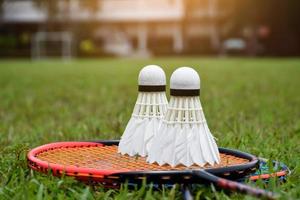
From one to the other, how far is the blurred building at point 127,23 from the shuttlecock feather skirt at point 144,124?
27.6 m

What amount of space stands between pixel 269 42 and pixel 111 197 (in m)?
27.9

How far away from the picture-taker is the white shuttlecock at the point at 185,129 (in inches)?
64.2

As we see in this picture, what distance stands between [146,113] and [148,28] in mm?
33596

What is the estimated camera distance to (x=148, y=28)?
35.2 m

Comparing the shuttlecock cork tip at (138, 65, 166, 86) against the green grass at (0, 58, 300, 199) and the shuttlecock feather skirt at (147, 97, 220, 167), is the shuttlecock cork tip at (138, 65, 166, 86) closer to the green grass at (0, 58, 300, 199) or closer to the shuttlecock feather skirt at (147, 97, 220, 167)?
the shuttlecock feather skirt at (147, 97, 220, 167)

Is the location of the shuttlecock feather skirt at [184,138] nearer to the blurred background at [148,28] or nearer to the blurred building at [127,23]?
the blurred background at [148,28]

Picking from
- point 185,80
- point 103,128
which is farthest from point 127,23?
point 185,80

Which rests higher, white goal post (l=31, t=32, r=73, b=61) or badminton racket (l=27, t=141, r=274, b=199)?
badminton racket (l=27, t=141, r=274, b=199)

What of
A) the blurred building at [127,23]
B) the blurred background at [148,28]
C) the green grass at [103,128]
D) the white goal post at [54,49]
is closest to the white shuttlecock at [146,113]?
the green grass at [103,128]

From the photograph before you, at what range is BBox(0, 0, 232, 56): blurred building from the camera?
30547 millimetres

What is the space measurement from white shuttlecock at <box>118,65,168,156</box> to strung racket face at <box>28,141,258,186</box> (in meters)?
0.04

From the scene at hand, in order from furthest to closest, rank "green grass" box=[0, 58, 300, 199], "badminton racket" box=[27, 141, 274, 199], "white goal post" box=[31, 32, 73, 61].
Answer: "white goal post" box=[31, 32, 73, 61]
"green grass" box=[0, 58, 300, 199]
"badminton racket" box=[27, 141, 274, 199]

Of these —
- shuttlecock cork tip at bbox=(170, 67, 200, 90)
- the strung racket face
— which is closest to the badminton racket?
the strung racket face

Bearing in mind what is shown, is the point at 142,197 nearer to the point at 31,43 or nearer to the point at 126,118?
the point at 126,118
